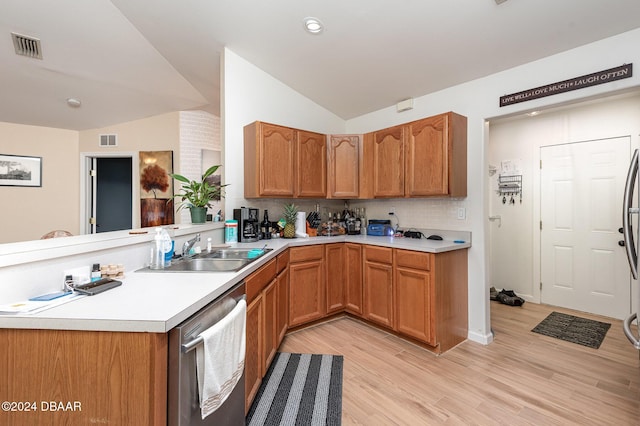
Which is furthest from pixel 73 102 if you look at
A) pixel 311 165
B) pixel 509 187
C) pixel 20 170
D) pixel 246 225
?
pixel 509 187

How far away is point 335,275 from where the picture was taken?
314 cm

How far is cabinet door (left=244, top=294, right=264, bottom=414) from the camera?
1.67 metres

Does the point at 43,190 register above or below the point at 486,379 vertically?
above

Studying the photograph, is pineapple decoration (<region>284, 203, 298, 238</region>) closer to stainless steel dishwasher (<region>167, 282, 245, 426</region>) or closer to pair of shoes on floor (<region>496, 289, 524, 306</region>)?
stainless steel dishwasher (<region>167, 282, 245, 426</region>)

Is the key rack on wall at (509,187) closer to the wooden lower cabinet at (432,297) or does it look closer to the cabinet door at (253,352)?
the wooden lower cabinet at (432,297)

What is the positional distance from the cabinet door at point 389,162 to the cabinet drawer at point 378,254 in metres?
0.62

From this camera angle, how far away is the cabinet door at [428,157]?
8.69 ft

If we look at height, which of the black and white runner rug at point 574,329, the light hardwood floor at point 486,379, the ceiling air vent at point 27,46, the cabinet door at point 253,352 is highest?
the ceiling air vent at point 27,46

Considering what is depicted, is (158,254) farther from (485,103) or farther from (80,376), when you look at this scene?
(485,103)

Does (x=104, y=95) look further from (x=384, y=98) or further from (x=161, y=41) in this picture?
(x=384, y=98)

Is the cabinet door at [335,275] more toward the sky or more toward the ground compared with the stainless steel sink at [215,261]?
more toward the ground

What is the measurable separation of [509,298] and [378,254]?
2.19 m

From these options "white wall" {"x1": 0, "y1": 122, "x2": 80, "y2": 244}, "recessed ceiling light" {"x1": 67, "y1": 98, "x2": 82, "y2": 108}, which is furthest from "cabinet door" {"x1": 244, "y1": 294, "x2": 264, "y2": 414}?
"white wall" {"x1": 0, "y1": 122, "x2": 80, "y2": 244}

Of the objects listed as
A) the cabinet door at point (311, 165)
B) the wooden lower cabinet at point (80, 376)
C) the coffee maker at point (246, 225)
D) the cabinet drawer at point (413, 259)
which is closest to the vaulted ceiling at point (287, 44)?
the cabinet door at point (311, 165)
